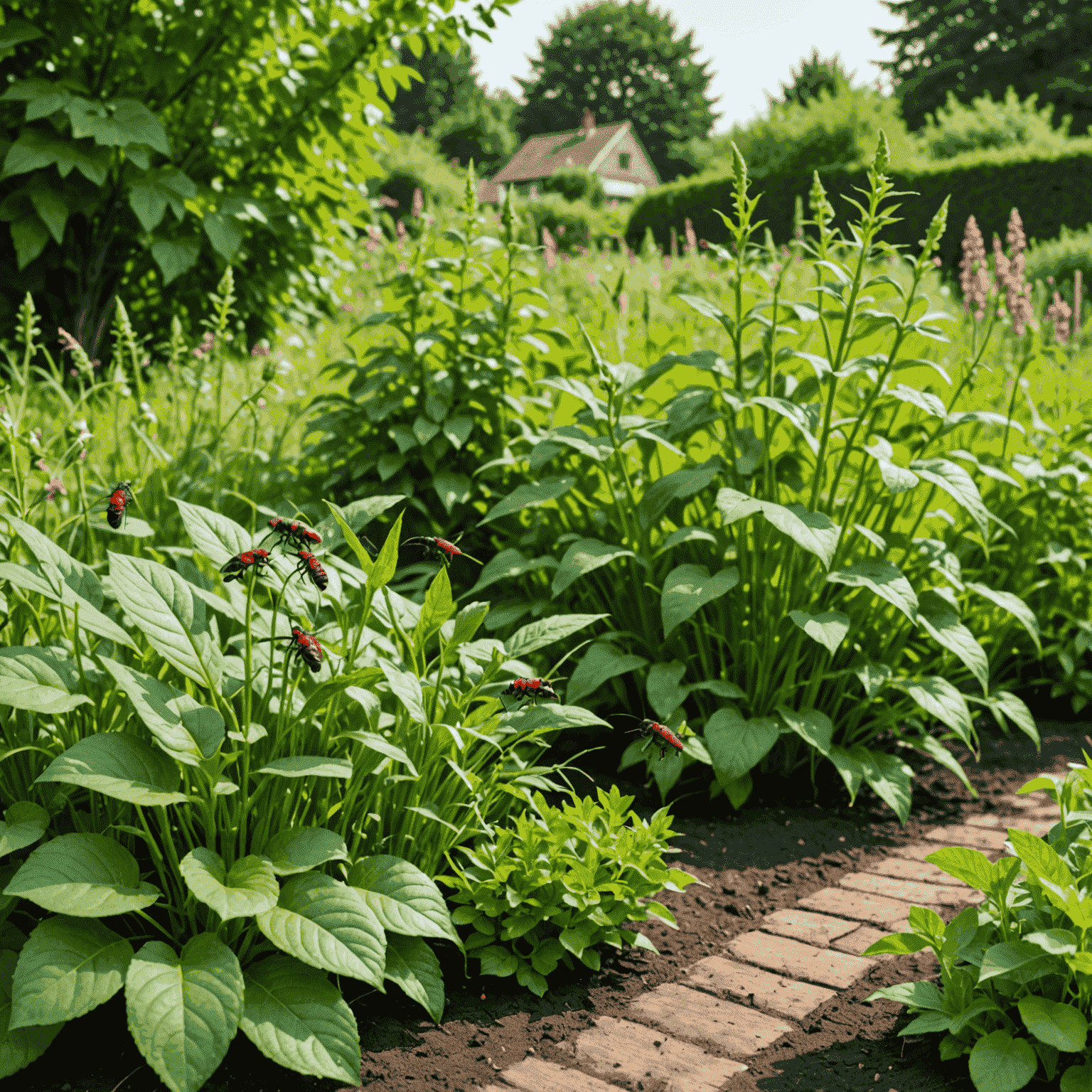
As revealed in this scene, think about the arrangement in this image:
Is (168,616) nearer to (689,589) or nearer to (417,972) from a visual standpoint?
(417,972)

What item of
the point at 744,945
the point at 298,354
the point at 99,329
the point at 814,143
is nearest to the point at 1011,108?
the point at 814,143

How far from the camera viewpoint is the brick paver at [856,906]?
2.18 metres

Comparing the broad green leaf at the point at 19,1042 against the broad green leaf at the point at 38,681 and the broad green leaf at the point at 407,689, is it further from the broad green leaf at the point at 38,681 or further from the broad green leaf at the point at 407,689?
the broad green leaf at the point at 407,689

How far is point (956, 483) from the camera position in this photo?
98.8 inches

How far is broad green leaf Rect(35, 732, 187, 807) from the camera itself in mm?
1422

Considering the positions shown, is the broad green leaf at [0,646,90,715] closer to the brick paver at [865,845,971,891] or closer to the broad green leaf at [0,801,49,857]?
the broad green leaf at [0,801,49,857]

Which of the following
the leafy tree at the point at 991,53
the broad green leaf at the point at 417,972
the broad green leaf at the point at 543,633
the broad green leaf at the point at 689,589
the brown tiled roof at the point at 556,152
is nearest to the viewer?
the broad green leaf at the point at 417,972

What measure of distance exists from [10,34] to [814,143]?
12.2m

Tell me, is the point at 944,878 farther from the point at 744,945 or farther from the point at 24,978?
the point at 24,978

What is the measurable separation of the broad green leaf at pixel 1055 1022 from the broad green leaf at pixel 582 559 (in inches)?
52.2

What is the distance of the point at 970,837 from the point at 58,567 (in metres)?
2.43

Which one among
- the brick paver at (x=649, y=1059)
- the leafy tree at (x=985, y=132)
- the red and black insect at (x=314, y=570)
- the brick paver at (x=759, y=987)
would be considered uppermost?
the leafy tree at (x=985, y=132)

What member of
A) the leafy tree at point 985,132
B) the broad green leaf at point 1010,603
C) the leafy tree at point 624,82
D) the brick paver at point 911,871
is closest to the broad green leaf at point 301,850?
the brick paver at point 911,871

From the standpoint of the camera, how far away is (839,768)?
2572 millimetres
